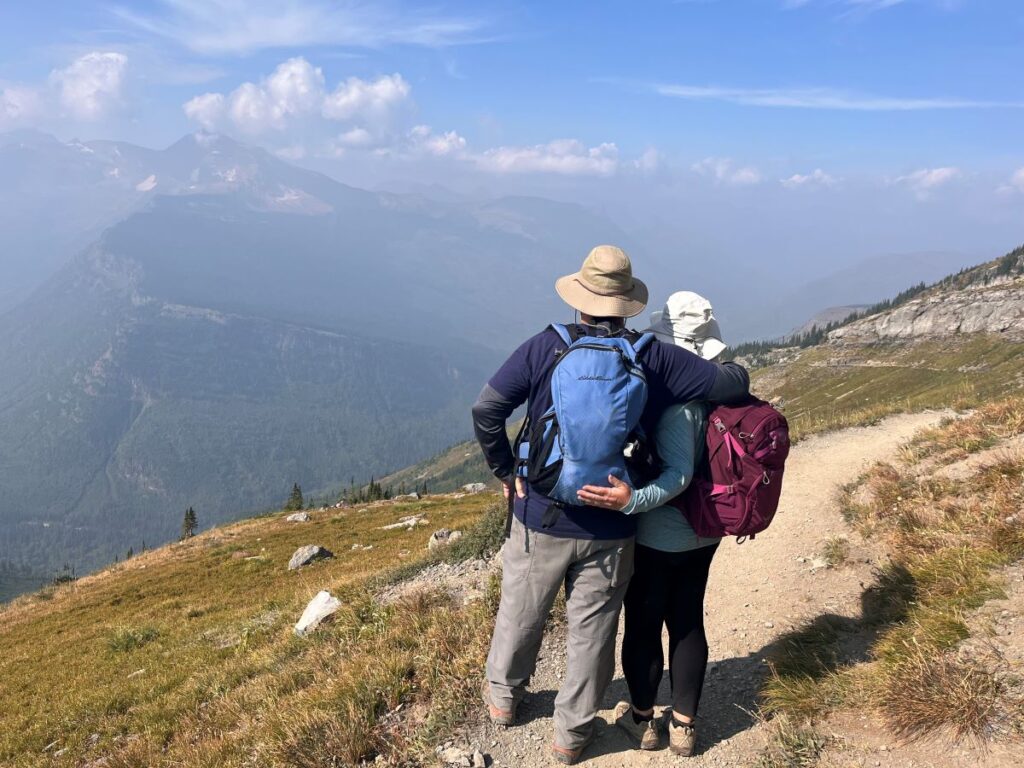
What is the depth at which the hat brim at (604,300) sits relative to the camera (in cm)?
434

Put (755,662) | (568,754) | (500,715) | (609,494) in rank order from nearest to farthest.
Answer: (609,494), (568,754), (500,715), (755,662)

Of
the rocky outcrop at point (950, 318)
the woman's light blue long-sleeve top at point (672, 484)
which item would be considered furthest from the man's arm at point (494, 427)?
the rocky outcrop at point (950, 318)

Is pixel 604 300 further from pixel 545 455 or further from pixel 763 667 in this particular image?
pixel 763 667

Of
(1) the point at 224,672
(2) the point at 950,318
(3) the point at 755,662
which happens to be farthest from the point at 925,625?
(2) the point at 950,318

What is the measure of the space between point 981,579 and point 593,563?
4.26 meters

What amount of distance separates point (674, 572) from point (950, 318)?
646 feet

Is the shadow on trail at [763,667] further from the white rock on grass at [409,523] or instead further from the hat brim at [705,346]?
the white rock on grass at [409,523]

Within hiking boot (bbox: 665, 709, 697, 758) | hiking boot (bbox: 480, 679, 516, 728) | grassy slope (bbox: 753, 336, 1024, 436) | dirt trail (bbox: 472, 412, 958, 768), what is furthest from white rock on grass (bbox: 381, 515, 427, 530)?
grassy slope (bbox: 753, 336, 1024, 436)

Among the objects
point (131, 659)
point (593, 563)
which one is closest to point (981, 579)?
point (593, 563)

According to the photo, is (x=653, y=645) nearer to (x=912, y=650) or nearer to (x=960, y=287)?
(x=912, y=650)

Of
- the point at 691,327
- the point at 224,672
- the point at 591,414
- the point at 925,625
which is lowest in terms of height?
the point at 224,672

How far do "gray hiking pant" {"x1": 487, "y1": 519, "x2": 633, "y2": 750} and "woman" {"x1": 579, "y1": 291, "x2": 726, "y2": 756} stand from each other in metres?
0.26

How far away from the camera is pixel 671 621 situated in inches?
189

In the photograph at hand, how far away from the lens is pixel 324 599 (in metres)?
10.6
